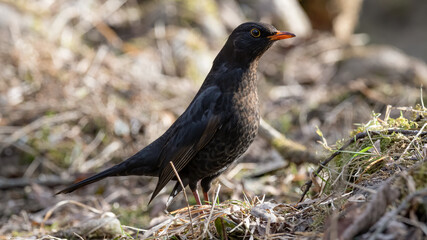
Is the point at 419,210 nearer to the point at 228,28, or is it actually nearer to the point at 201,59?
the point at 201,59

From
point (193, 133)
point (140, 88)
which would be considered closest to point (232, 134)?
point (193, 133)

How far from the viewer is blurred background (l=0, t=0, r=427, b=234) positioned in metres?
5.09

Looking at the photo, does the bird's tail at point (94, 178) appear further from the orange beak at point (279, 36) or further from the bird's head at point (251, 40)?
the orange beak at point (279, 36)

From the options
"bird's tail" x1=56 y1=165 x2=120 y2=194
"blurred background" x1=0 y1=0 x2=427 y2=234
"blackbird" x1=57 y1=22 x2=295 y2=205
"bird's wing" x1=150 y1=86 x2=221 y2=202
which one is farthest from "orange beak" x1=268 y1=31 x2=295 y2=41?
"bird's tail" x1=56 y1=165 x2=120 y2=194

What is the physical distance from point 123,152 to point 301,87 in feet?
11.5

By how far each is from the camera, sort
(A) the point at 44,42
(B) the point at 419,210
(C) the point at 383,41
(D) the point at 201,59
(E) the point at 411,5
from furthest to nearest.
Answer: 1. (E) the point at 411,5
2. (C) the point at 383,41
3. (D) the point at 201,59
4. (A) the point at 44,42
5. (B) the point at 419,210

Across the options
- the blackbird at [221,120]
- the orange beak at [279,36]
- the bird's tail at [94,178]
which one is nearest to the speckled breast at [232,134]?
the blackbird at [221,120]

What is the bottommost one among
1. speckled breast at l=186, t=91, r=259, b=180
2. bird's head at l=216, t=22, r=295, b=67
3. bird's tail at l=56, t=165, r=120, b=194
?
bird's tail at l=56, t=165, r=120, b=194

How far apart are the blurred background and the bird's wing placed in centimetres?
83

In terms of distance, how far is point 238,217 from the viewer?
8.78ft

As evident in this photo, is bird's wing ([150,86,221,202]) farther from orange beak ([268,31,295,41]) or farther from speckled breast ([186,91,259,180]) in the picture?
orange beak ([268,31,295,41])

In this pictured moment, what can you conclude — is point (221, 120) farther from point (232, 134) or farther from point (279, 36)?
point (279, 36)

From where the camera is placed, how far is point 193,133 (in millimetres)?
3746

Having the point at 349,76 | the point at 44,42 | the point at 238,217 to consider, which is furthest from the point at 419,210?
the point at 44,42
